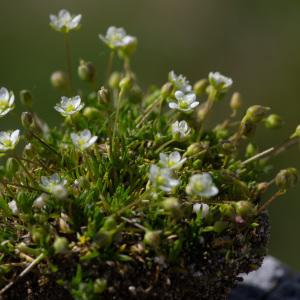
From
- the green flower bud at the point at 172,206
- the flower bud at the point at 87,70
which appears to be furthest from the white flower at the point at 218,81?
the green flower bud at the point at 172,206

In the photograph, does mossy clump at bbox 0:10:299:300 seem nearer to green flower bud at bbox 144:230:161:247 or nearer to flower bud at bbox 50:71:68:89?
green flower bud at bbox 144:230:161:247

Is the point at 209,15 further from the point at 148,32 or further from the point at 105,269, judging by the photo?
the point at 105,269

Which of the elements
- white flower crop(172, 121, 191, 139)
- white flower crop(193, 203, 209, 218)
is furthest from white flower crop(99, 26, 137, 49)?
white flower crop(193, 203, 209, 218)

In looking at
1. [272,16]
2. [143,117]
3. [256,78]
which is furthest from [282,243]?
[143,117]

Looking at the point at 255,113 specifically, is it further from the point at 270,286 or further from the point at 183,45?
the point at 183,45

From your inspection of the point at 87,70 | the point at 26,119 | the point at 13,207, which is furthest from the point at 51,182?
the point at 87,70

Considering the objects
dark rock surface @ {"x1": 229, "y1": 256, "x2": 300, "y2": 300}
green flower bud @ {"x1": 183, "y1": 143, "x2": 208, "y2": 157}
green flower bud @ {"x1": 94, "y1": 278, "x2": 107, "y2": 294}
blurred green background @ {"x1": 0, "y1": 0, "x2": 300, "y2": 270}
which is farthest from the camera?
blurred green background @ {"x1": 0, "y1": 0, "x2": 300, "y2": 270}

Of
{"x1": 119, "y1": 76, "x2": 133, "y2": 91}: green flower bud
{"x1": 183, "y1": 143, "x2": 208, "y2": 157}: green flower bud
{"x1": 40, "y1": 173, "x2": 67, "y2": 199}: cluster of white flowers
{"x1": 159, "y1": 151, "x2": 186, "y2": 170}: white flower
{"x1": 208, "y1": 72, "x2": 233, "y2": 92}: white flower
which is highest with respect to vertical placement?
{"x1": 208, "y1": 72, "x2": 233, "y2": 92}: white flower
